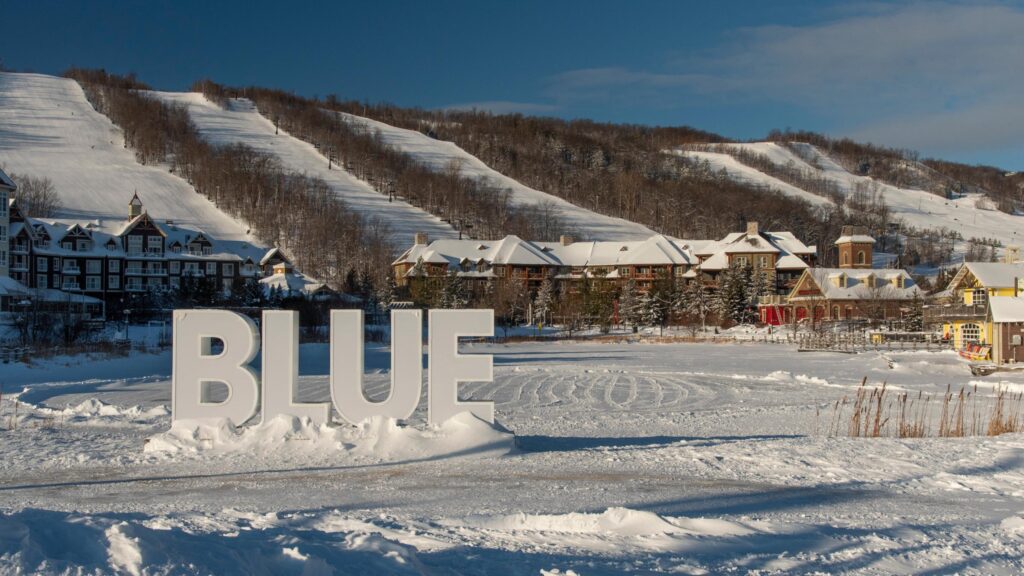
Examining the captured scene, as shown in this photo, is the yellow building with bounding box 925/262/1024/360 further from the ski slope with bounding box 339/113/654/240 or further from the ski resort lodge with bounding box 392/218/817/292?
the ski slope with bounding box 339/113/654/240

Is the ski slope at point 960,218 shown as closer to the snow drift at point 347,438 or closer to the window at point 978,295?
the window at point 978,295

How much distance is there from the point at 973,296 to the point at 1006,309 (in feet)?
55.2

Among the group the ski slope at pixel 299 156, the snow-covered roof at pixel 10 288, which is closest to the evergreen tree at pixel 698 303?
the ski slope at pixel 299 156

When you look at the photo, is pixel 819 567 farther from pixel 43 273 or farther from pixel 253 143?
pixel 253 143

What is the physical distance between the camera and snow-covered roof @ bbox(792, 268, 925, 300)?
7850cm

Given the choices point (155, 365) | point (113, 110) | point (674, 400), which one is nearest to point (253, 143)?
point (113, 110)

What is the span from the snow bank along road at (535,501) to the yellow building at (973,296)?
107 ft

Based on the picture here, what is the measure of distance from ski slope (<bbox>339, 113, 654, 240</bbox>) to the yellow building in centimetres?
7597

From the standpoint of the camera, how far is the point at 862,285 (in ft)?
263

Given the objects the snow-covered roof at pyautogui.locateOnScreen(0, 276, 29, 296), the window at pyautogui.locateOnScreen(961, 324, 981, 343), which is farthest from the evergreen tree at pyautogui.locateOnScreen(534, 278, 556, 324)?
the snow-covered roof at pyautogui.locateOnScreen(0, 276, 29, 296)

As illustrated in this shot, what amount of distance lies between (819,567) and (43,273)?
81519 mm

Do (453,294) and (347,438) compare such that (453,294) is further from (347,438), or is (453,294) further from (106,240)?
(347,438)

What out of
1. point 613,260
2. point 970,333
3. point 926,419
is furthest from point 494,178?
point 926,419

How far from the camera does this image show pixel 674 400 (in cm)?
2397
